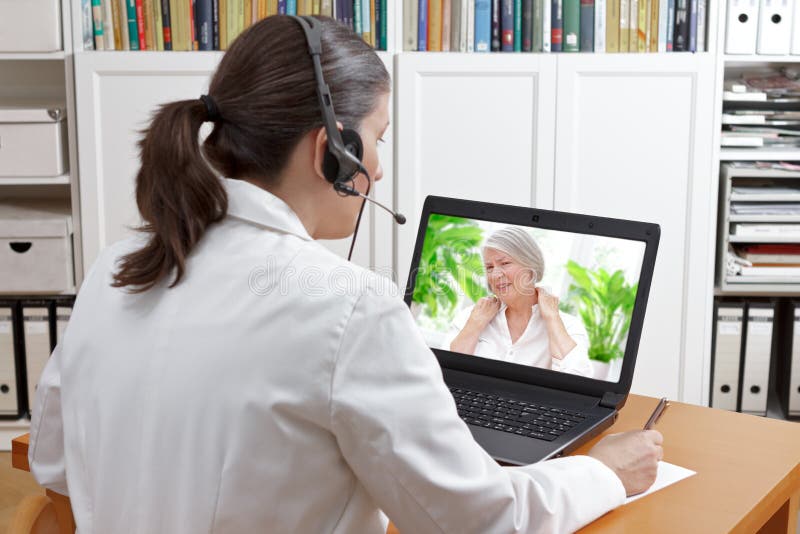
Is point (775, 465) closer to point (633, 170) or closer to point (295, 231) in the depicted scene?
point (295, 231)

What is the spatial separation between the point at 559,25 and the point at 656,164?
470 millimetres

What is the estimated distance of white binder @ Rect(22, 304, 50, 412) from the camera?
289 centimetres

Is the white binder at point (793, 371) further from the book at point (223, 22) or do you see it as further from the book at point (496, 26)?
the book at point (223, 22)

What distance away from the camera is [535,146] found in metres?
2.76

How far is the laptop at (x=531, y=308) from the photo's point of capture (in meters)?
1.42

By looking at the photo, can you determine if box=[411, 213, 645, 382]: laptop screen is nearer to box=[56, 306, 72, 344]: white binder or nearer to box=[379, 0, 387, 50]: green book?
box=[379, 0, 387, 50]: green book

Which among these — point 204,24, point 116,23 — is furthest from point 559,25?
point 116,23

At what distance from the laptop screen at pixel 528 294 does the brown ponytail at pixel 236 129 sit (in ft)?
1.66

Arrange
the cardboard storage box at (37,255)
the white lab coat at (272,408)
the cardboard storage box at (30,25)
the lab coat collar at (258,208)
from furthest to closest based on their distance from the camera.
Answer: the cardboard storage box at (37,255) → the cardboard storage box at (30,25) → the lab coat collar at (258,208) → the white lab coat at (272,408)

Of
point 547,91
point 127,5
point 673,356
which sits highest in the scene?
point 127,5

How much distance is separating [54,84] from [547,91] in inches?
60.1

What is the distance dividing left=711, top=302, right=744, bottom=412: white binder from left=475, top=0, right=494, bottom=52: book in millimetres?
1017

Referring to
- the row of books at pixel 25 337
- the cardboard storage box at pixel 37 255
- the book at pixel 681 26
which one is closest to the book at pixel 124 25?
the cardboard storage box at pixel 37 255

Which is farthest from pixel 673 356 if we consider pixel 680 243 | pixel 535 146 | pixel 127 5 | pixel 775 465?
pixel 127 5
